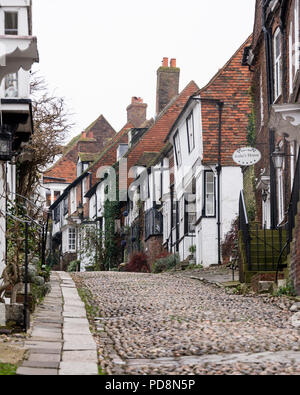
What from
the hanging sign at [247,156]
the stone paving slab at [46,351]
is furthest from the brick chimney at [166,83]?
the stone paving slab at [46,351]

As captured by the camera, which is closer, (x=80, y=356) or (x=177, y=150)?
(x=80, y=356)

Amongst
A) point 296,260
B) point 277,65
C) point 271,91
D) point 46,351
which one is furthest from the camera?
point 271,91

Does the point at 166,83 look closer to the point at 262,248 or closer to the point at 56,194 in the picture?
the point at 262,248

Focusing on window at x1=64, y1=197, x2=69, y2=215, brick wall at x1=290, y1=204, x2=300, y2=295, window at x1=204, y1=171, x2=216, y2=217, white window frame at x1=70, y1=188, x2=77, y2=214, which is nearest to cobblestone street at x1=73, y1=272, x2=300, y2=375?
brick wall at x1=290, y1=204, x2=300, y2=295

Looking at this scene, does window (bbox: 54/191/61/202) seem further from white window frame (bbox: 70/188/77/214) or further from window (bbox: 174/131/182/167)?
window (bbox: 174/131/182/167)

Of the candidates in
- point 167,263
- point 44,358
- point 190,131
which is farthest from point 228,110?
point 44,358

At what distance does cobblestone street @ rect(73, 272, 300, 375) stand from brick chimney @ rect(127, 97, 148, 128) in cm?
3721

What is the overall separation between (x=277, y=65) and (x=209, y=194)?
873 cm

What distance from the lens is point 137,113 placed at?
179 ft

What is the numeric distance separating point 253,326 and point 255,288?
555cm

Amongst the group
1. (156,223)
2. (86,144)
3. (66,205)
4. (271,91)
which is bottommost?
(156,223)

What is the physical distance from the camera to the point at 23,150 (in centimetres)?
1847

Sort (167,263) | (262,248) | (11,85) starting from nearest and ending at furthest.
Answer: (11,85), (262,248), (167,263)

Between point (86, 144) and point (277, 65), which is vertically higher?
point (86, 144)
